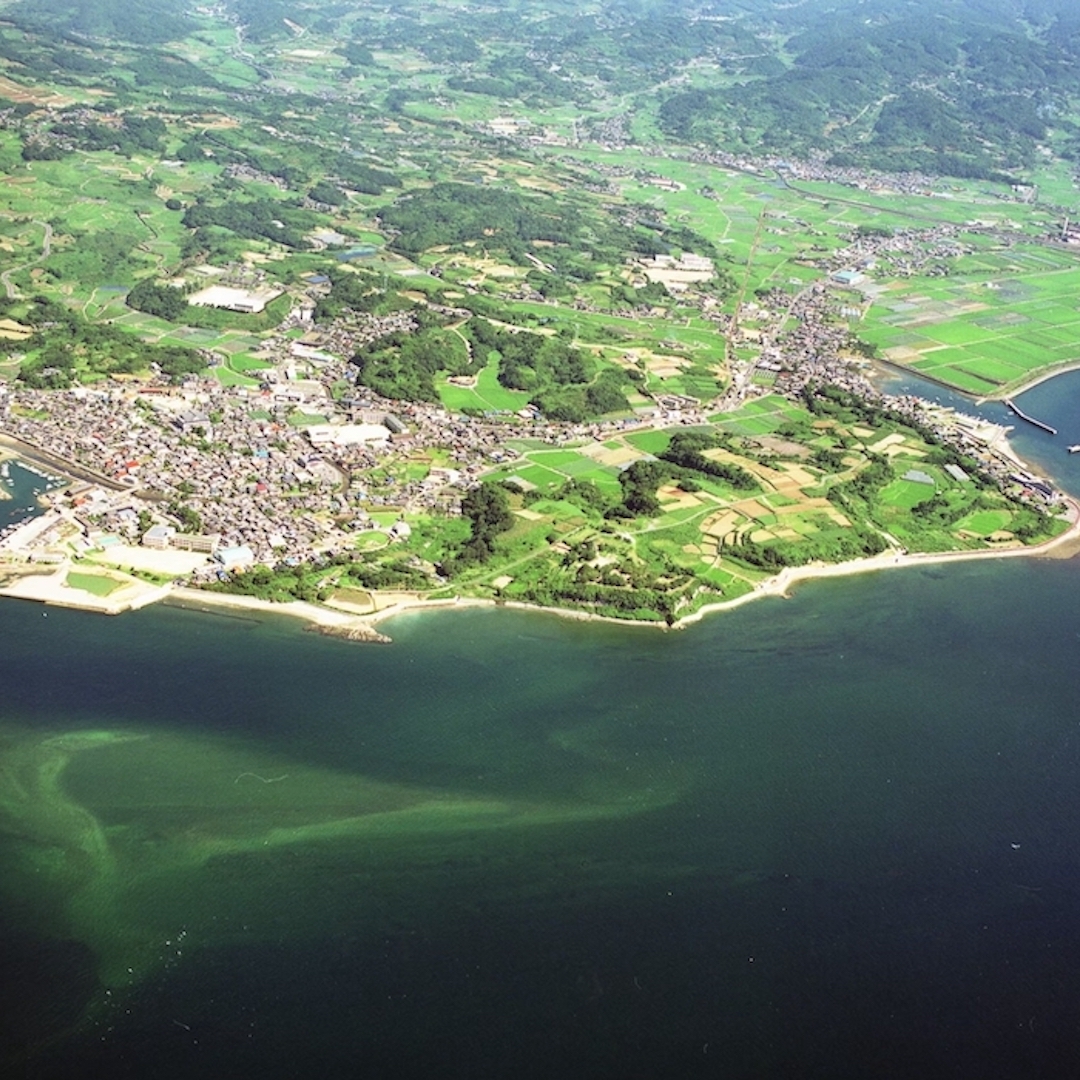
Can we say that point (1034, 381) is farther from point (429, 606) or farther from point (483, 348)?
point (429, 606)

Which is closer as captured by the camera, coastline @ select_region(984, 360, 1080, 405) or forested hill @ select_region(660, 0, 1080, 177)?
coastline @ select_region(984, 360, 1080, 405)

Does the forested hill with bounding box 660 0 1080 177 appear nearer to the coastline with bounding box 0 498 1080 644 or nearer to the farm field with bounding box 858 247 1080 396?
the farm field with bounding box 858 247 1080 396

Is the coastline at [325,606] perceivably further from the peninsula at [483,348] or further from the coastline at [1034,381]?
the coastline at [1034,381]

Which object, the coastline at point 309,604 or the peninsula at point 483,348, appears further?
the peninsula at point 483,348

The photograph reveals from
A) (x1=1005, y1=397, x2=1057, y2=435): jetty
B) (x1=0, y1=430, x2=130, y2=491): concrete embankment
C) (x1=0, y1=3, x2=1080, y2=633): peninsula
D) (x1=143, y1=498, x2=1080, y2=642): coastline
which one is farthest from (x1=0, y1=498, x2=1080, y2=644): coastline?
(x1=1005, y1=397, x2=1057, y2=435): jetty

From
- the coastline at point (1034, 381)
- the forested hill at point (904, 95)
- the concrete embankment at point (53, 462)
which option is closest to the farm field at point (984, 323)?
the coastline at point (1034, 381)

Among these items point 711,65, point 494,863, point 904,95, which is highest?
point 711,65

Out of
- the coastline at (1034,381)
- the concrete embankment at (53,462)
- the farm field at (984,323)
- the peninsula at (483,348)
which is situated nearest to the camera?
the peninsula at (483,348)

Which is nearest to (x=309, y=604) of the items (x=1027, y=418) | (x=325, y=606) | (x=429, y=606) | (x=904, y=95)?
(x=325, y=606)

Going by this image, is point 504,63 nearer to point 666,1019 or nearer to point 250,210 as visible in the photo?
point 250,210
